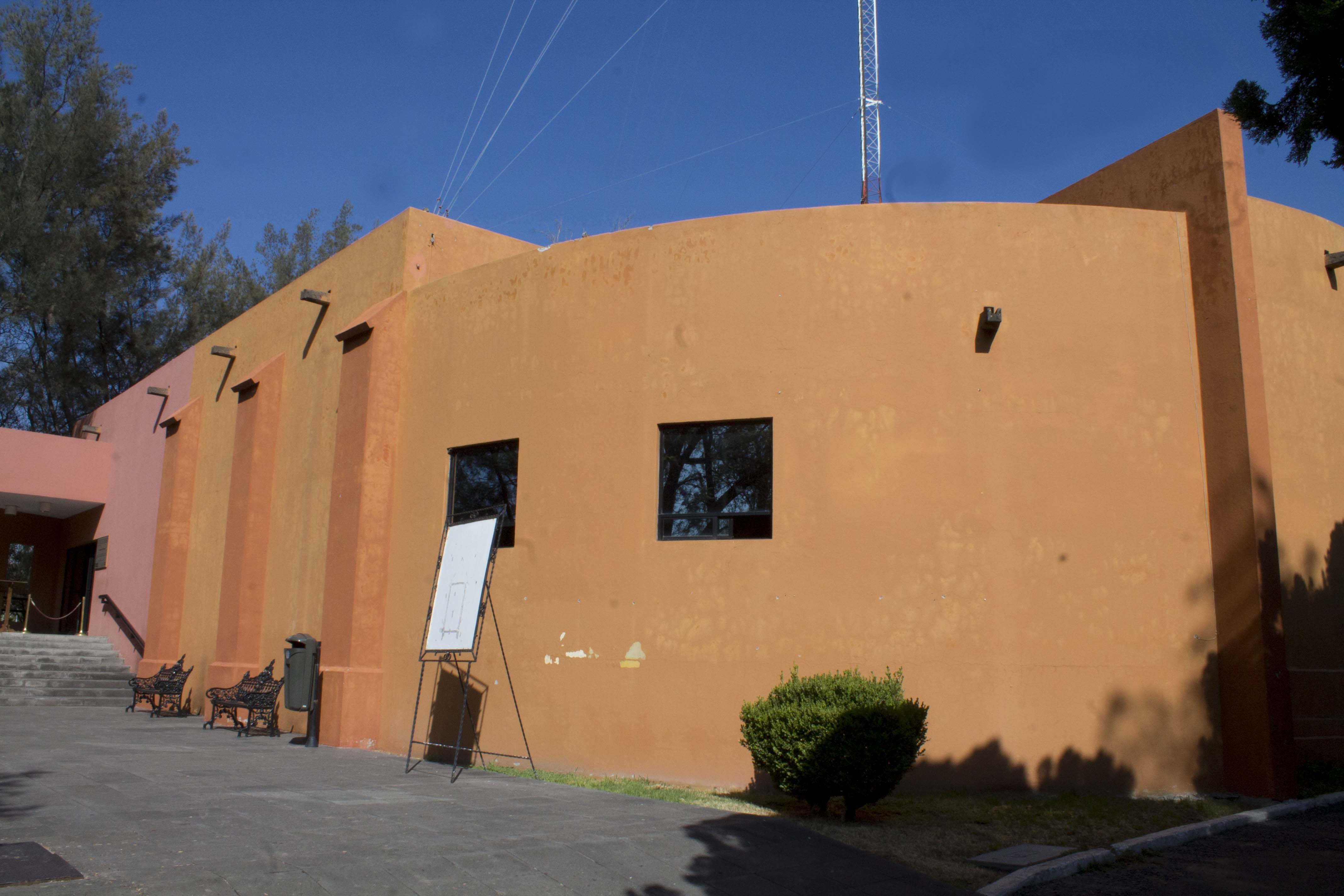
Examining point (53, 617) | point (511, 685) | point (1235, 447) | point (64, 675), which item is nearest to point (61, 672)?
point (64, 675)

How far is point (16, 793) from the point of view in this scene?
26.4 feet

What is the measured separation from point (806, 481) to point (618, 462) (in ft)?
7.20

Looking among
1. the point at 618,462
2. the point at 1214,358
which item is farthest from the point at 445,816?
the point at 1214,358

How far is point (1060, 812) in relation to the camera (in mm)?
9180

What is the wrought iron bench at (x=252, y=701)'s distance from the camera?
566 inches

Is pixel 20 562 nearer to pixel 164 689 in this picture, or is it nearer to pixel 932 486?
pixel 164 689

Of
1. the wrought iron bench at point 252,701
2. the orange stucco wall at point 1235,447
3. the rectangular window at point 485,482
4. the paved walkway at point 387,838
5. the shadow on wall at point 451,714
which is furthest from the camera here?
the wrought iron bench at point 252,701

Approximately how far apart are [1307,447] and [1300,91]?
5606 mm

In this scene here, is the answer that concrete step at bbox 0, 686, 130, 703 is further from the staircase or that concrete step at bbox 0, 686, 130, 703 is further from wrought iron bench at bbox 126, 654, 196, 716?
wrought iron bench at bbox 126, 654, 196, 716

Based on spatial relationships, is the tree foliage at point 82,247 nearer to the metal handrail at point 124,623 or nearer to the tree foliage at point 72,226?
the tree foliage at point 72,226

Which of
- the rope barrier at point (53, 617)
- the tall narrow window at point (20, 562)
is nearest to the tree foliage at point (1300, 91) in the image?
the rope barrier at point (53, 617)

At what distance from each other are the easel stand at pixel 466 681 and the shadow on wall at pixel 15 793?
131 inches

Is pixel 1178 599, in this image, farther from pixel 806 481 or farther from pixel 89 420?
pixel 89 420

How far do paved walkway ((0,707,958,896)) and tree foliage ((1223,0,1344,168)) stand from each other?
5.99 m
